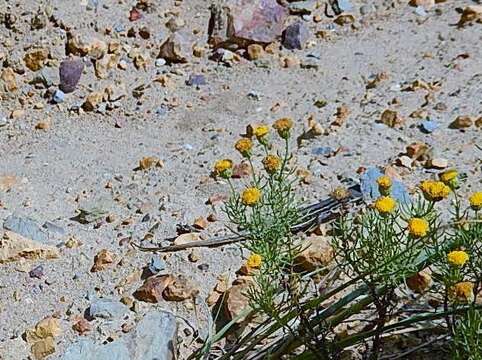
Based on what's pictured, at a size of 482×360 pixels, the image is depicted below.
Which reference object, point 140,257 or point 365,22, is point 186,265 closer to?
point 140,257

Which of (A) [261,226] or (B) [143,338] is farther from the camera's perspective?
(B) [143,338]

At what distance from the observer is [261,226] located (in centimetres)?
140

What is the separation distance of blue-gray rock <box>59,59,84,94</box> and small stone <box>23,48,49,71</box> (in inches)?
2.8

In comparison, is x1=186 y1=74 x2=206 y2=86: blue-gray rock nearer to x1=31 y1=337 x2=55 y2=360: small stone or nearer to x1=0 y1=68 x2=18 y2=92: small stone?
x1=0 y1=68 x2=18 y2=92: small stone

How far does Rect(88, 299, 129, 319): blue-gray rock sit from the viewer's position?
181 centimetres

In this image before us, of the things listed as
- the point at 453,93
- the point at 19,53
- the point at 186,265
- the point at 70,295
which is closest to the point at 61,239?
the point at 70,295

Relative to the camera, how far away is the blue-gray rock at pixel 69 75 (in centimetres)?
259

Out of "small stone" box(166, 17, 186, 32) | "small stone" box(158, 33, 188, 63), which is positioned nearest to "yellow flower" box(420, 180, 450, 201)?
"small stone" box(158, 33, 188, 63)

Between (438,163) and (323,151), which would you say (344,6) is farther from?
(438,163)

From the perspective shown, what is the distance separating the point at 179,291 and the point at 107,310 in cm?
15

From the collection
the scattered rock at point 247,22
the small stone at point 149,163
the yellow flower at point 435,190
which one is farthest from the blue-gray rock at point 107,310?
the scattered rock at point 247,22

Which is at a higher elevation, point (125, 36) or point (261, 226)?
point (261, 226)

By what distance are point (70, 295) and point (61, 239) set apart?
7.5 inches

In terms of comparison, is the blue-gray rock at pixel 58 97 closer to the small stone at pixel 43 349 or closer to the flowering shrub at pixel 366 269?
the small stone at pixel 43 349
